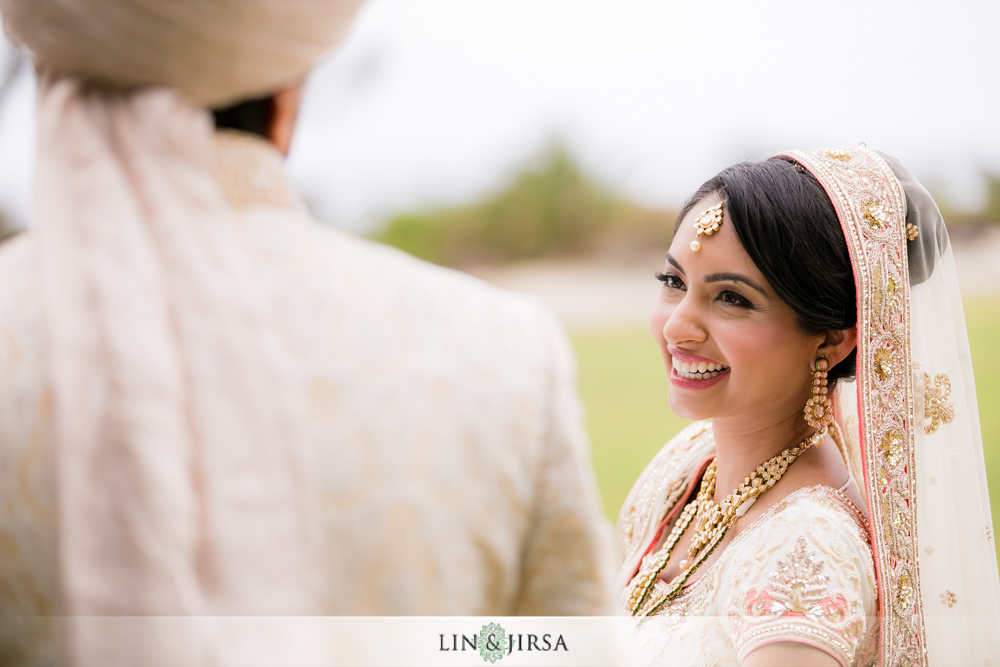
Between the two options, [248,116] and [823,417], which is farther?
[823,417]

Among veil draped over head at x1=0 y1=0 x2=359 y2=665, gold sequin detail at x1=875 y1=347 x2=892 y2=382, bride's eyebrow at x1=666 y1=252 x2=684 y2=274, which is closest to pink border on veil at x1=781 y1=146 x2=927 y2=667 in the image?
gold sequin detail at x1=875 y1=347 x2=892 y2=382

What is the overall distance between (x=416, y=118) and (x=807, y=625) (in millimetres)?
836

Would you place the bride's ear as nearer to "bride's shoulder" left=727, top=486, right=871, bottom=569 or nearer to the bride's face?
the bride's face

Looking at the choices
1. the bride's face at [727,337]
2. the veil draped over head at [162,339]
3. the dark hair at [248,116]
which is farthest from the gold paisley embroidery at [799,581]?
the dark hair at [248,116]

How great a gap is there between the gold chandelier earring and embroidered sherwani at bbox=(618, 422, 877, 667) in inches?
3.5

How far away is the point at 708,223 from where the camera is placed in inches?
36.8

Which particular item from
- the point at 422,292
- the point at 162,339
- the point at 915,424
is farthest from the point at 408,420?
the point at 915,424

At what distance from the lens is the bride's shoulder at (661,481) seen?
1165 millimetres

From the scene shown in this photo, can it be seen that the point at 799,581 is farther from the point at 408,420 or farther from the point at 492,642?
the point at 408,420

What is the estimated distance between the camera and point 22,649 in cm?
68

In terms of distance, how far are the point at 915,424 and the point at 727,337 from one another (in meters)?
0.28

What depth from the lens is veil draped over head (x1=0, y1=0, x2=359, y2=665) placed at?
0.63 m

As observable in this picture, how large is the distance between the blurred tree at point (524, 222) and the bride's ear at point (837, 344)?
368mm

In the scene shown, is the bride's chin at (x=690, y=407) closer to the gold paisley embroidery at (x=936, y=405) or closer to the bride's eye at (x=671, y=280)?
the bride's eye at (x=671, y=280)
